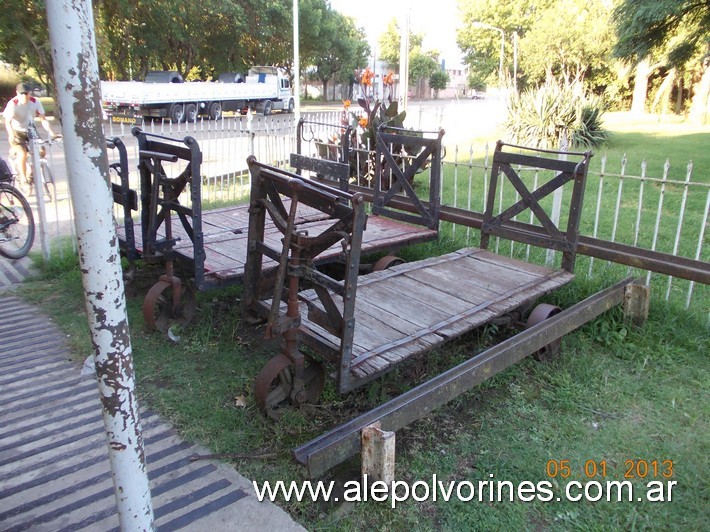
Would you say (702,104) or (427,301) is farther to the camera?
(702,104)

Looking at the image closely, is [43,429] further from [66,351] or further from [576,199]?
[576,199]

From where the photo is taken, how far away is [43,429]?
10.7ft

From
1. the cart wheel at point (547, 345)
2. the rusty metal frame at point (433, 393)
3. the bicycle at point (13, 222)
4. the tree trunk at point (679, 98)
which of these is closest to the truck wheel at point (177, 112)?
the bicycle at point (13, 222)

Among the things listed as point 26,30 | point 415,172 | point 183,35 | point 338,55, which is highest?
point 338,55

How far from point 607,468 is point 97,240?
2.77 meters

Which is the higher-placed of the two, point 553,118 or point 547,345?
point 553,118

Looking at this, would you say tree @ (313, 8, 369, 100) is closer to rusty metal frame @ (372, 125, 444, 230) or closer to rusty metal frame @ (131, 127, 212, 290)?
rusty metal frame @ (372, 125, 444, 230)

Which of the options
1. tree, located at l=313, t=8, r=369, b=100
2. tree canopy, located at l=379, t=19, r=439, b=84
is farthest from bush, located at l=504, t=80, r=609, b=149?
tree canopy, located at l=379, t=19, r=439, b=84

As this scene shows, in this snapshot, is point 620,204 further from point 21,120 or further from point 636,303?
point 21,120

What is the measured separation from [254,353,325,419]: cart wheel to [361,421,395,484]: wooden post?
0.84 m

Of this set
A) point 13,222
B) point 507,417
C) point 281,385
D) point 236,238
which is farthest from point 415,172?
point 13,222

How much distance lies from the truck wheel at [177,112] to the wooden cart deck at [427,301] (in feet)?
70.0

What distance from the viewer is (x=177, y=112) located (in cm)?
2422

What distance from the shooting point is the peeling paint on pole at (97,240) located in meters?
1.54
